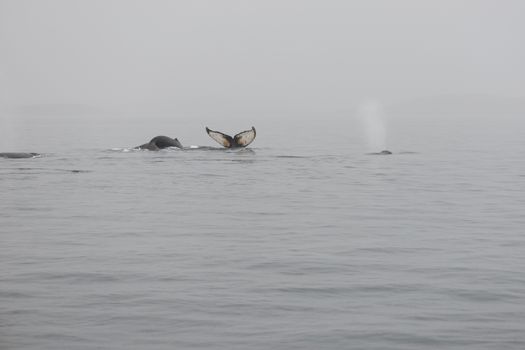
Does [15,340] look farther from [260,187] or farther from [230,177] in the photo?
[230,177]

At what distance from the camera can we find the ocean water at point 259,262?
26.9 ft

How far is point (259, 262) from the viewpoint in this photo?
11727 millimetres

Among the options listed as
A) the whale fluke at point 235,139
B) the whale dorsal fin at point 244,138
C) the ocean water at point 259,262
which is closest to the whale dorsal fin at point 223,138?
the whale fluke at point 235,139

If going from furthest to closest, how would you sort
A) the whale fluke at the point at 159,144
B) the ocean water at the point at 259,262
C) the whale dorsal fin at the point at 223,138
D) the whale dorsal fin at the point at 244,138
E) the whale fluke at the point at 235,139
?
the whale fluke at the point at 159,144 → the whale dorsal fin at the point at 223,138 → the whale fluke at the point at 235,139 → the whale dorsal fin at the point at 244,138 → the ocean water at the point at 259,262

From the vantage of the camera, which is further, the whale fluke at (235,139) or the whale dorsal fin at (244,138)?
the whale fluke at (235,139)

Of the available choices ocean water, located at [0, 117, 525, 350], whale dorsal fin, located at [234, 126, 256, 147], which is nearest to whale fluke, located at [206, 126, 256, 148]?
whale dorsal fin, located at [234, 126, 256, 147]

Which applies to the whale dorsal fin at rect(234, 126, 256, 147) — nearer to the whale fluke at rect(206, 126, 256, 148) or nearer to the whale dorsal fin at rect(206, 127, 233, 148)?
the whale fluke at rect(206, 126, 256, 148)

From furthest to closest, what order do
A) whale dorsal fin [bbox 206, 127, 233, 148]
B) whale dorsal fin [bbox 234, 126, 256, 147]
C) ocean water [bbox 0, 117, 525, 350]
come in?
1. whale dorsal fin [bbox 206, 127, 233, 148]
2. whale dorsal fin [bbox 234, 126, 256, 147]
3. ocean water [bbox 0, 117, 525, 350]

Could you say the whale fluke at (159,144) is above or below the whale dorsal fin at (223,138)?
below

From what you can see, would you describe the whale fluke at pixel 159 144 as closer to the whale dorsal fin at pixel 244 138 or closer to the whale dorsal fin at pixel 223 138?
the whale dorsal fin at pixel 223 138

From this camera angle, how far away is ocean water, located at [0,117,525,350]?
8195 millimetres

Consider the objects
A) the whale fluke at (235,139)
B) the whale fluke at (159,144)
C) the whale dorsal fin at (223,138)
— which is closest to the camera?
the whale fluke at (235,139)

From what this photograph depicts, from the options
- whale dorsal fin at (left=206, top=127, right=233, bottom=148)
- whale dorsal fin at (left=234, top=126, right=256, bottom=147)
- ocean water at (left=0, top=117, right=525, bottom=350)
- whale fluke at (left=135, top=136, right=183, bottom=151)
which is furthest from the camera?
whale fluke at (left=135, top=136, right=183, bottom=151)

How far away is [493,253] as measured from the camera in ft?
41.3
